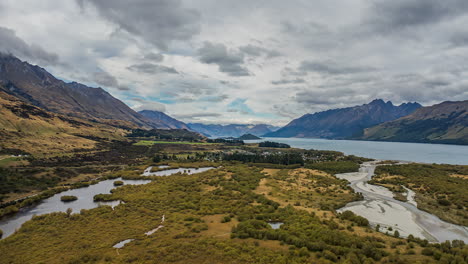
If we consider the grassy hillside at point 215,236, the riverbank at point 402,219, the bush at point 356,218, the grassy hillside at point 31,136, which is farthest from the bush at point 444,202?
the grassy hillside at point 31,136

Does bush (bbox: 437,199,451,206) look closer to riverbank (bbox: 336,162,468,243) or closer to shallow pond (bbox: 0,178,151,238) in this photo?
riverbank (bbox: 336,162,468,243)

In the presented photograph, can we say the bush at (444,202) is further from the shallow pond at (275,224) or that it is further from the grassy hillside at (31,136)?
the grassy hillside at (31,136)

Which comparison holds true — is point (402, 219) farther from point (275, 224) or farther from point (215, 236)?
point (215, 236)

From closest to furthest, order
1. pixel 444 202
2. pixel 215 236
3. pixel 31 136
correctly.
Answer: pixel 215 236, pixel 444 202, pixel 31 136

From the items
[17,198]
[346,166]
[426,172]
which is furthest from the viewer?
[346,166]

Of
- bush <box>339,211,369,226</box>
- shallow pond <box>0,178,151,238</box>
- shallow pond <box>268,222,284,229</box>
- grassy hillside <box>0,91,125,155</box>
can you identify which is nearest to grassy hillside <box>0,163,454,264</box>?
bush <box>339,211,369,226</box>

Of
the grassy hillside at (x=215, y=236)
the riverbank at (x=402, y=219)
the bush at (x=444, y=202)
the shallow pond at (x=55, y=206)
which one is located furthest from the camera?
the bush at (x=444, y=202)

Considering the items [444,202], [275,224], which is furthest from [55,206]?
[444,202]

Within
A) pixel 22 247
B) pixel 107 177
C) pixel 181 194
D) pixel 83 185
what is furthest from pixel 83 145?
pixel 22 247

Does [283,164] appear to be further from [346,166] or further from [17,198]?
[17,198]
